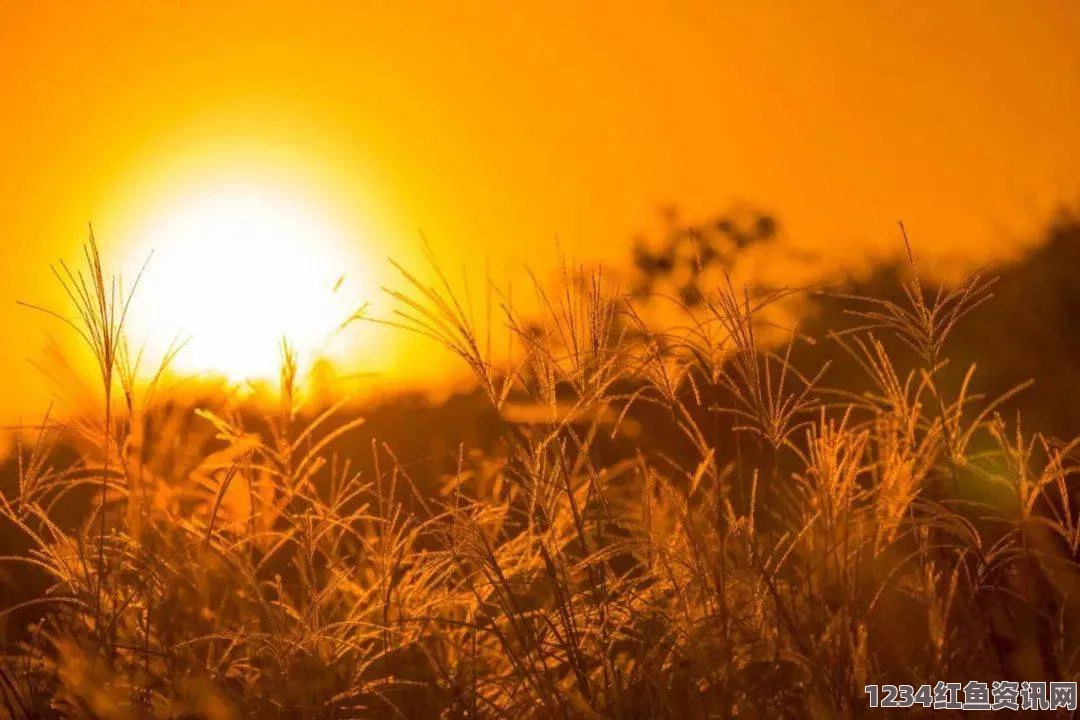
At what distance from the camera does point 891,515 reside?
205 cm

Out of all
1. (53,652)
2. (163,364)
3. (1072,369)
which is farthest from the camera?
(1072,369)

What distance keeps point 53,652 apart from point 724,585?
2649 mm

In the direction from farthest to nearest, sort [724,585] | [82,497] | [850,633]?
[82,497]
[724,585]
[850,633]

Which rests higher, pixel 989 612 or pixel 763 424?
pixel 763 424

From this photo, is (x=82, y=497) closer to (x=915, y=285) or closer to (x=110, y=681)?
(x=110, y=681)

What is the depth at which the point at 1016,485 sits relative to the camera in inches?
77.5

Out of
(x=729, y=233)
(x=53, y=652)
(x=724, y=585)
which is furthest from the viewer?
(x=729, y=233)

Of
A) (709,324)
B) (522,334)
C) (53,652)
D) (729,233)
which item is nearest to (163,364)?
(522,334)

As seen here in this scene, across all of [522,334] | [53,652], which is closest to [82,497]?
[53,652]

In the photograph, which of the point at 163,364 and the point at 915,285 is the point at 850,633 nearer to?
the point at 915,285

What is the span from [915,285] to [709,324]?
1.19ft

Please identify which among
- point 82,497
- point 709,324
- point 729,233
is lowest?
point 82,497

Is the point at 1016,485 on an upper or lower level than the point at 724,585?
upper

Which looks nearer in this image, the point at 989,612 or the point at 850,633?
the point at 850,633
